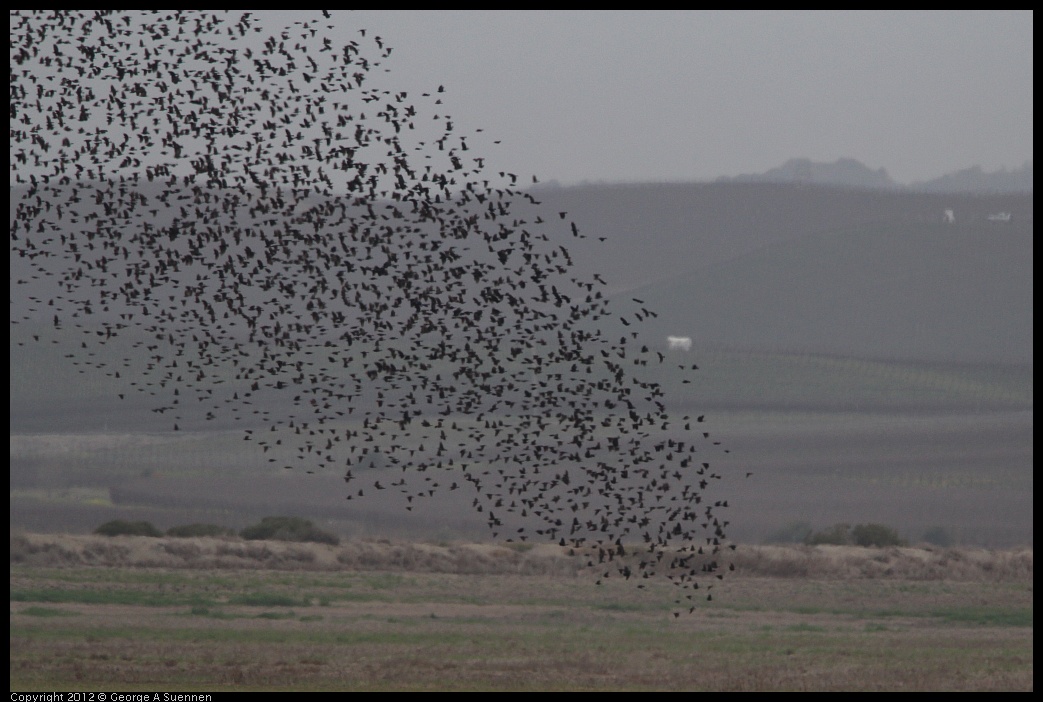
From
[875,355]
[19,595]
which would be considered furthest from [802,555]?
[875,355]

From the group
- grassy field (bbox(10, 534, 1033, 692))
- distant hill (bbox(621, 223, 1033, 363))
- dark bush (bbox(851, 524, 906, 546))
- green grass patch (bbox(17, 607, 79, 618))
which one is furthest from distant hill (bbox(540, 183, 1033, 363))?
green grass patch (bbox(17, 607, 79, 618))

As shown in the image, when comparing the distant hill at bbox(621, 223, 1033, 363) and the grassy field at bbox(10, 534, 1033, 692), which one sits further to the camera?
the distant hill at bbox(621, 223, 1033, 363)

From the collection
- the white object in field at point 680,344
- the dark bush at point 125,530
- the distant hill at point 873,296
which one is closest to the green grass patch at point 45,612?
the dark bush at point 125,530

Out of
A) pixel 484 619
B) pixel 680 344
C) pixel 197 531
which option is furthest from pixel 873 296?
pixel 484 619

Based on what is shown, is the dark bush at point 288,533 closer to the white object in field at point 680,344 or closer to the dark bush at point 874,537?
the dark bush at point 874,537

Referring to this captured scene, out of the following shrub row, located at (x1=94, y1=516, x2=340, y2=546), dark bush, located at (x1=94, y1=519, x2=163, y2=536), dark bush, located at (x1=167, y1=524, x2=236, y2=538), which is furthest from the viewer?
Answer: dark bush, located at (x1=167, y1=524, x2=236, y2=538)

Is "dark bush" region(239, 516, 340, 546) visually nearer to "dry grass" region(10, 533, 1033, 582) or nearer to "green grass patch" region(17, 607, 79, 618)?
"dry grass" region(10, 533, 1033, 582)

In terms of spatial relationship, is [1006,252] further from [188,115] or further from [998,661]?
[188,115]
